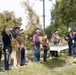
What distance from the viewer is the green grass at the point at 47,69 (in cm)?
1065

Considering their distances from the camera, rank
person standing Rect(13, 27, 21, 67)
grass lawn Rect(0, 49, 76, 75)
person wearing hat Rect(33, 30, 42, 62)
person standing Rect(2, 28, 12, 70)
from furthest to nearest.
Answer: person wearing hat Rect(33, 30, 42, 62), person standing Rect(13, 27, 21, 67), person standing Rect(2, 28, 12, 70), grass lawn Rect(0, 49, 76, 75)

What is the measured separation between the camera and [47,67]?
12602 mm

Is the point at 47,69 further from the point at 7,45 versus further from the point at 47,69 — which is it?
the point at 7,45

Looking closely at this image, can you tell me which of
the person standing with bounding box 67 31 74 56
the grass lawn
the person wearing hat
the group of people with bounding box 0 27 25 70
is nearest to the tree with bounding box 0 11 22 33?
the person standing with bounding box 67 31 74 56

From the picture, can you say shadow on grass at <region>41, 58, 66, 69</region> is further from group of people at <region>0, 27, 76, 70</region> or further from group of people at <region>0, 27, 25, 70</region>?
group of people at <region>0, 27, 25, 70</region>

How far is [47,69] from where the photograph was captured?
1215 centimetres

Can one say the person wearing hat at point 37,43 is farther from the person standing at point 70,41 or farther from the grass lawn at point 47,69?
the person standing at point 70,41

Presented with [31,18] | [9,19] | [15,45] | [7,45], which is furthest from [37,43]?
[9,19]

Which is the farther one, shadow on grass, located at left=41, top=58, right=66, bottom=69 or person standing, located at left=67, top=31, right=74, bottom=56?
person standing, located at left=67, top=31, right=74, bottom=56

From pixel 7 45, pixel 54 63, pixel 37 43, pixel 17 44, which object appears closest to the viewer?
pixel 7 45

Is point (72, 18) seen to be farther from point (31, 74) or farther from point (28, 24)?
point (31, 74)

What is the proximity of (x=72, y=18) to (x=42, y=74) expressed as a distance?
9762mm

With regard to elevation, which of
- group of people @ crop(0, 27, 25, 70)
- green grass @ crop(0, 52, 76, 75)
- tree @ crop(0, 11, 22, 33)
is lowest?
green grass @ crop(0, 52, 76, 75)

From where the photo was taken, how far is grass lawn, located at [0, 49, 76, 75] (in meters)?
10.6
